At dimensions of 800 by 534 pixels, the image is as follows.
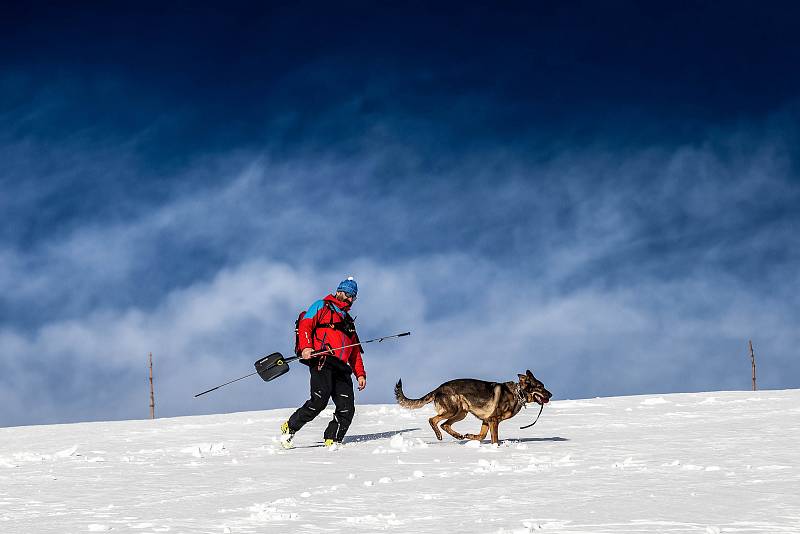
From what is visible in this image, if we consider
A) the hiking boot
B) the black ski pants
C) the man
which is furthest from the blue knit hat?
the hiking boot

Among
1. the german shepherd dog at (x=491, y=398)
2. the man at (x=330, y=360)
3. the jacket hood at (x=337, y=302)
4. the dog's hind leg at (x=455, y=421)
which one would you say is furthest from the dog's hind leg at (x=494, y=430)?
the jacket hood at (x=337, y=302)

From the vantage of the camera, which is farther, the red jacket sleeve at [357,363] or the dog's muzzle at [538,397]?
the red jacket sleeve at [357,363]

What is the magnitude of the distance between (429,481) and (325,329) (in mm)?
3996

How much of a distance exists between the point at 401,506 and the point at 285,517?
0.85 metres

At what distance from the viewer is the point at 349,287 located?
10820 millimetres

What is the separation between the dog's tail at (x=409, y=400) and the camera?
10.6 metres

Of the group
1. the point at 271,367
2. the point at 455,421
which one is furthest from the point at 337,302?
the point at 455,421

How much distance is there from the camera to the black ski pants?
10.4 m

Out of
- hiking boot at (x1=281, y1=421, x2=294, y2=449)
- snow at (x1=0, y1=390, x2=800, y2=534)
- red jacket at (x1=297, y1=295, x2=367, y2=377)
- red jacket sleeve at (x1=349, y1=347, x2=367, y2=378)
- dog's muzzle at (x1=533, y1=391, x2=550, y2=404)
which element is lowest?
snow at (x1=0, y1=390, x2=800, y2=534)

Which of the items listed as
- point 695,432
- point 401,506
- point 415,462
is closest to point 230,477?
point 415,462

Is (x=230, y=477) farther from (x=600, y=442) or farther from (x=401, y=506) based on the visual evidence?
(x=600, y=442)

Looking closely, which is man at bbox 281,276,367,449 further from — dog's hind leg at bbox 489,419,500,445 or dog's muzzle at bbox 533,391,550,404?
dog's muzzle at bbox 533,391,550,404

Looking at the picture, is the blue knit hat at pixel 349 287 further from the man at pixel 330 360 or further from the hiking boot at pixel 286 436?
the hiking boot at pixel 286 436

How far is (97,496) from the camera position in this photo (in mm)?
6789
